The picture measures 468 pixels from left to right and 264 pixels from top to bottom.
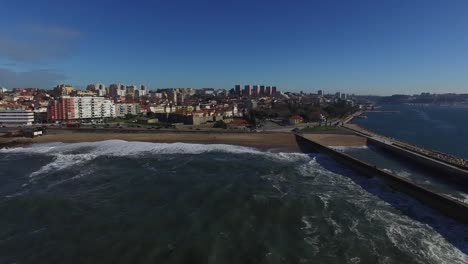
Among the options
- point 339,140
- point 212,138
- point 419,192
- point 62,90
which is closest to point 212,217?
point 419,192

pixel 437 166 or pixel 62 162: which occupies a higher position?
pixel 62 162

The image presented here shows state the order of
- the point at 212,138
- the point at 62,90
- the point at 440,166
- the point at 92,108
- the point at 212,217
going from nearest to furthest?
the point at 212,217 → the point at 440,166 → the point at 212,138 → the point at 92,108 → the point at 62,90

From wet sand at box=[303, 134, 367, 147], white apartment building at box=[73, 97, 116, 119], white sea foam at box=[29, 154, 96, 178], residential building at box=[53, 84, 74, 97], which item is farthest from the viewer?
residential building at box=[53, 84, 74, 97]

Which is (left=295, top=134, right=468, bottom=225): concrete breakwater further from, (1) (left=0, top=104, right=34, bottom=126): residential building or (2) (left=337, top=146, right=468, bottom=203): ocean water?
(1) (left=0, top=104, right=34, bottom=126): residential building

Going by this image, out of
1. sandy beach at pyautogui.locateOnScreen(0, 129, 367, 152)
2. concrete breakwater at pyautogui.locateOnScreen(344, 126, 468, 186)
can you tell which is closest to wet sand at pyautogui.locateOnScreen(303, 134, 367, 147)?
sandy beach at pyautogui.locateOnScreen(0, 129, 367, 152)

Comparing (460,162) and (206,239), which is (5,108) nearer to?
(206,239)

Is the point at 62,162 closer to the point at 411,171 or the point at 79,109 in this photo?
the point at 411,171

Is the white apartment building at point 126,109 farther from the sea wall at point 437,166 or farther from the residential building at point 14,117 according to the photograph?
the sea wall at point 437,166

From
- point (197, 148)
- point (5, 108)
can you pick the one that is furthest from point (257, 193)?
point (5, 108)
